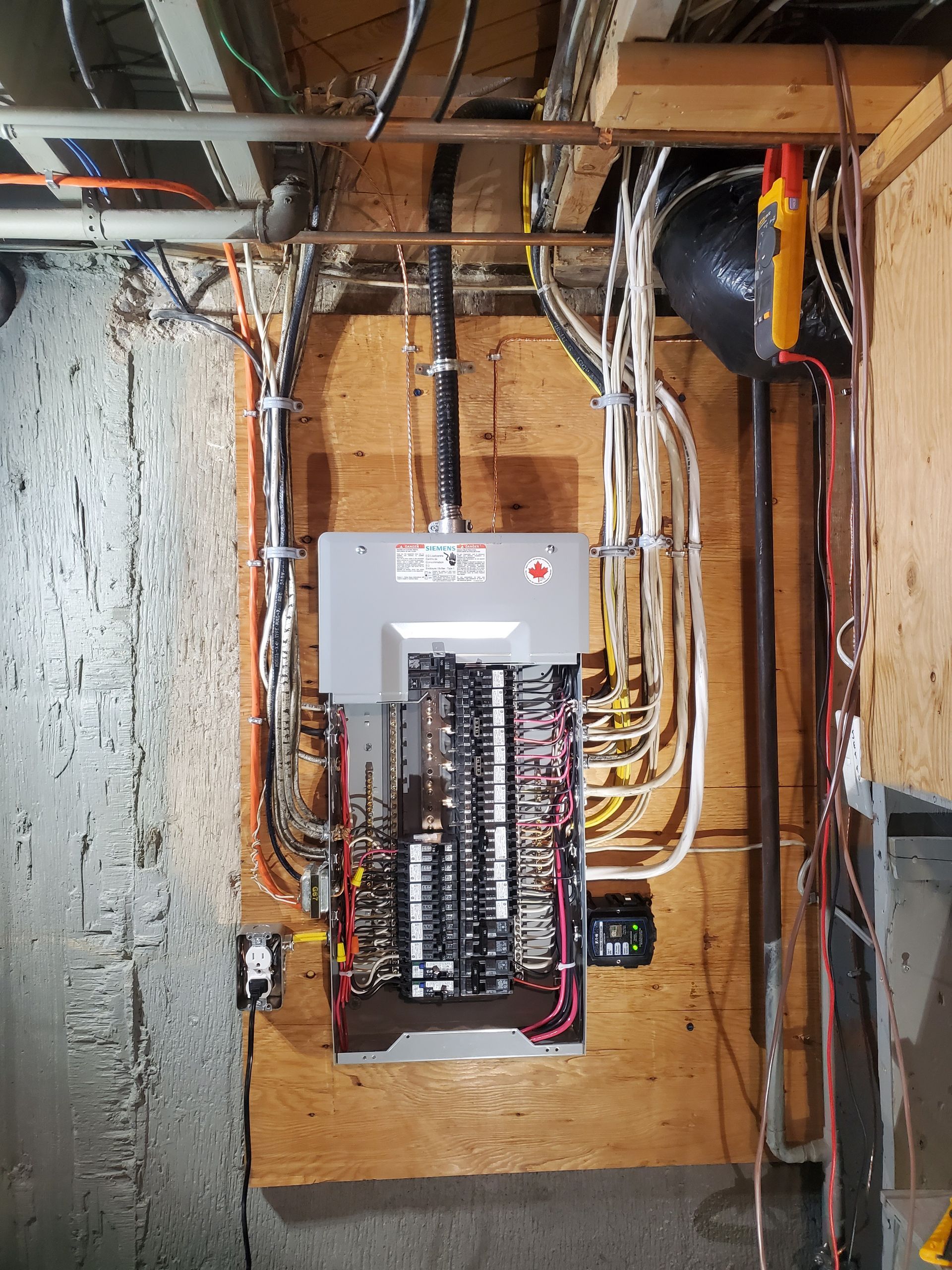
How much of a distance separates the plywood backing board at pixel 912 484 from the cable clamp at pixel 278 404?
3.26ft

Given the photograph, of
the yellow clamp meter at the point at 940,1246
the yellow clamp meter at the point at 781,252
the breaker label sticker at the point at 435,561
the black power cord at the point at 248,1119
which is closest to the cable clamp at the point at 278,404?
the breaker label sticker at the point at 435,561

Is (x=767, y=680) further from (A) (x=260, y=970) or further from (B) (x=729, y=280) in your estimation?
(A) (x=260, y=970)

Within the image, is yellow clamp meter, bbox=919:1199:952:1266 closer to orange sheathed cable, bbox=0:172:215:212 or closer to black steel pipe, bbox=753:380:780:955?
black steel pipe, bbox=753:380:780:955

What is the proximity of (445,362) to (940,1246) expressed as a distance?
5.23ft

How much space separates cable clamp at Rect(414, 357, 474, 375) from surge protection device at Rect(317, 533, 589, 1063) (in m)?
0.36

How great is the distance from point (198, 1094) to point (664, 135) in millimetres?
1940

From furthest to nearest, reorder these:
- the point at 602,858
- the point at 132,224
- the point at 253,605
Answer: the point at 602,858
the point at 253,605
the point at 132,224

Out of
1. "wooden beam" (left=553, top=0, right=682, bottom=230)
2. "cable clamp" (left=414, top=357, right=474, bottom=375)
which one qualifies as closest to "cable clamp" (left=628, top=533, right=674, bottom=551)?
"cable clamp" (left=414, top=357, right=474, bottom=375)

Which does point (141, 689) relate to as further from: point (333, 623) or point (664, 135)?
point (664, 135)

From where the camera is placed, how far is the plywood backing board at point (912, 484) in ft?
2.88

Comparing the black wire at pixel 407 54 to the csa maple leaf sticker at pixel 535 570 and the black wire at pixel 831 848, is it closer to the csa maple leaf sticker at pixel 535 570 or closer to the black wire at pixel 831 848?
the csa maple leaf sticker at pixel 535 570

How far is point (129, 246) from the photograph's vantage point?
1269 mm

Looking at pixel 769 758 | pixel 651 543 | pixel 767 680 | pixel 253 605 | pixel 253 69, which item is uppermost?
pixel 253 69

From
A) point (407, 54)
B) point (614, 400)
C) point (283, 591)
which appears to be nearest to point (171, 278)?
point (283, 591)
